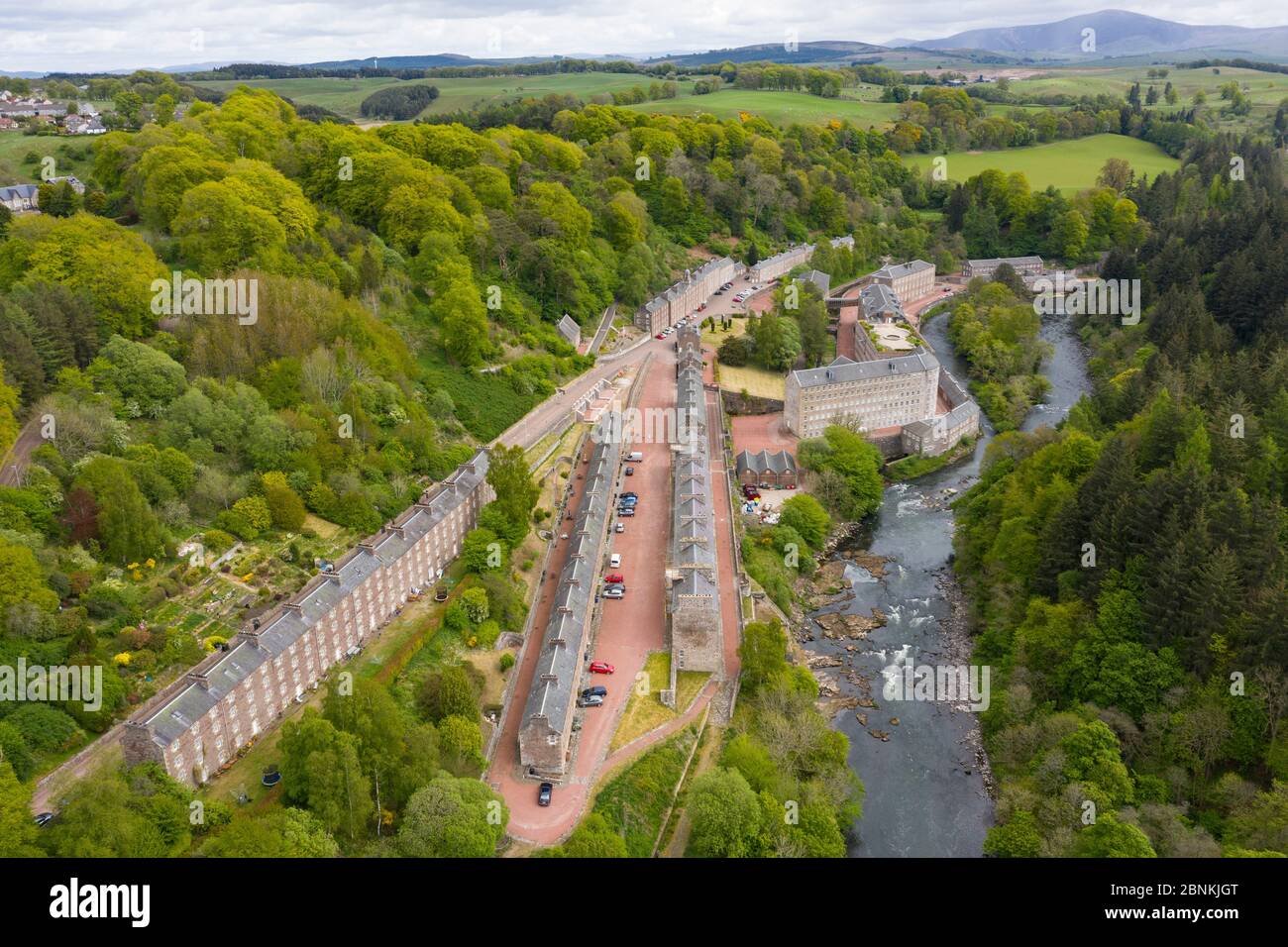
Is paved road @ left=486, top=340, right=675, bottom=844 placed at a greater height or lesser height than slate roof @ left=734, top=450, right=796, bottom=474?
lesser

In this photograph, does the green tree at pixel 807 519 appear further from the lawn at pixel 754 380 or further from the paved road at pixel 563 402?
the lawn at pixel 754 380

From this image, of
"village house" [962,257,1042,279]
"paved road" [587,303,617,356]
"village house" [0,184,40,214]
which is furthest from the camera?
"village house" [962,257,1042,279]

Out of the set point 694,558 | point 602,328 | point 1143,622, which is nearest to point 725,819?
point 694,558

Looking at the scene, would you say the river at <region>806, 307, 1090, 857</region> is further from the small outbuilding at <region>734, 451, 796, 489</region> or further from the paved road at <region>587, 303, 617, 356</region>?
the paved road at <region>587, 303, 617, 356</region>

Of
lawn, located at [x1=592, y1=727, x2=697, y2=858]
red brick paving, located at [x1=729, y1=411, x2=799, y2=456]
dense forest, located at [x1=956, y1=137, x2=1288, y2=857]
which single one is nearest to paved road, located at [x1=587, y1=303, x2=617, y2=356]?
red brick paving, located at [x1=729, y1=411, x2=799, y2=456]

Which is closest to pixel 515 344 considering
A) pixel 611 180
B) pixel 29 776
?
pixel 611 180

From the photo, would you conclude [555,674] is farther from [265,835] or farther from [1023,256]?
[1023,256]

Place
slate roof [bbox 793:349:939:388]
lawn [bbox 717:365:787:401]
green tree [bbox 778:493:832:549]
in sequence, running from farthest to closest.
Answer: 1. lawn [bbox 717:365:787:401]
2. slate roof [bbox 793:349:939:388]
3. green tree [bbox 778:493:832:549]

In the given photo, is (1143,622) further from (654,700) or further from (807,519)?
(807,519)
